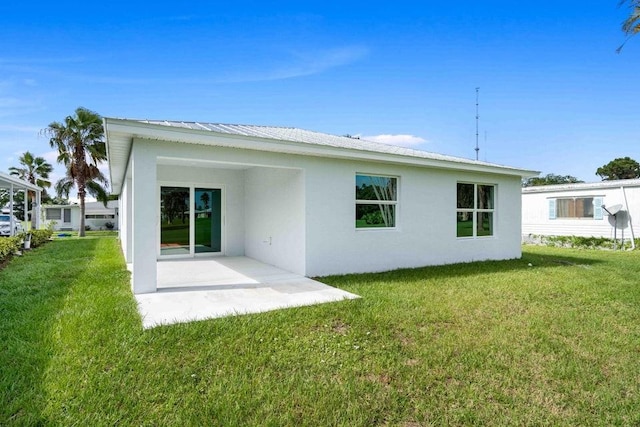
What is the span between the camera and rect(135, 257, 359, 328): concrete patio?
514cm

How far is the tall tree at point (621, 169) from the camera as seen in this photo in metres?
44.8

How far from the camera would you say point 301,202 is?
311 inches

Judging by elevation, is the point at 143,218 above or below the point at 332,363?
above

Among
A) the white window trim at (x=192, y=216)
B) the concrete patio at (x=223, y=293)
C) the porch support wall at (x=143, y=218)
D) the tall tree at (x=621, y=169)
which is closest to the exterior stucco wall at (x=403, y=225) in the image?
the concrete patio at (x=223, y=293)

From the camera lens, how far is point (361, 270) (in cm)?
856

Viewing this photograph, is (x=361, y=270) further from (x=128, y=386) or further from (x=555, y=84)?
(x=555, y=84)

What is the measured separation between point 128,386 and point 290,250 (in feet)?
18.1

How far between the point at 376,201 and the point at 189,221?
19.3 feet

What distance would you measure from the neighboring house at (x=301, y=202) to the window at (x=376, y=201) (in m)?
0.03

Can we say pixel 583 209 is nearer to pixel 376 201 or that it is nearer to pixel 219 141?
pixel 376 201

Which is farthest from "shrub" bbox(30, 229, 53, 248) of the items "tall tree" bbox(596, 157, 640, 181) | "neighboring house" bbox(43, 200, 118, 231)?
"tall tree" bbox(596, 157, 640, 181)

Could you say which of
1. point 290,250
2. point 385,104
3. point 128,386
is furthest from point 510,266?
point 128,386

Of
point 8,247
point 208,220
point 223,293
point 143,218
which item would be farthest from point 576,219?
point 8,247

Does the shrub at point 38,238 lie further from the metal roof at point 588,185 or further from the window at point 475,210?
the metal roof at point 588,185
